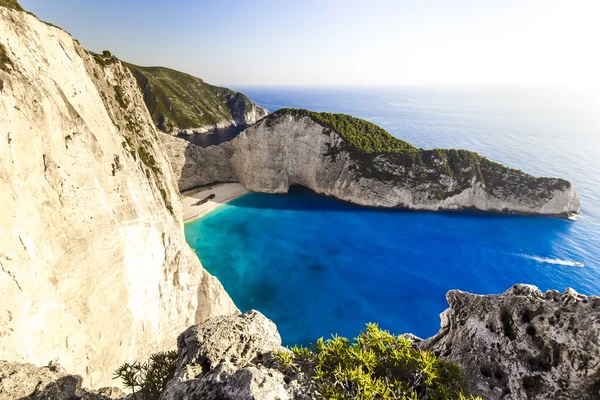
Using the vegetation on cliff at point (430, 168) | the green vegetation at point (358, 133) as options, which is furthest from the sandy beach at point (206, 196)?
the green vegetation at point (358, 133)

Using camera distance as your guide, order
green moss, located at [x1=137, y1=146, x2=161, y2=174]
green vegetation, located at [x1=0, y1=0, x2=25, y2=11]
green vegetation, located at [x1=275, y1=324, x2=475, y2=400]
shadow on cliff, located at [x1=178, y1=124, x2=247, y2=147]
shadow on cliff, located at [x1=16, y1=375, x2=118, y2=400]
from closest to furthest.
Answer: green vegetation, located at [x1=275, y1=324, x2=475, y2=400] < shadow on cliff, located at [x1=16, y1=375, x2=118, y2=400] < green vegetation, located at [x1=0, y1=0, x2=25, y2=11] < green moss, located at [x1=137, y1=146, x2=161, y2=174] < shadow on cliff, located at [x1=178, y1=124, x2=247, y2=147]

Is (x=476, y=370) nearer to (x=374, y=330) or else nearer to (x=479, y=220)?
(x=374, y=330)

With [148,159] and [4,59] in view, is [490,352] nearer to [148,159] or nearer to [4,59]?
[4,59]

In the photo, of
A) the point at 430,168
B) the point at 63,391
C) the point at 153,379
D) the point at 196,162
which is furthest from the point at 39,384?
the point at 430,168

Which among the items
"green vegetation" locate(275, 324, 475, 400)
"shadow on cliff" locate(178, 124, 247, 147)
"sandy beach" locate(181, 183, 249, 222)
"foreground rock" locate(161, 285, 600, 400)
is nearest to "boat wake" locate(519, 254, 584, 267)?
"foreground rock" locate(161, 285, 600, 400)

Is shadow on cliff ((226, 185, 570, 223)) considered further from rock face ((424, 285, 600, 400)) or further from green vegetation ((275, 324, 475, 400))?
rock face ((424, 285, 600, 400))

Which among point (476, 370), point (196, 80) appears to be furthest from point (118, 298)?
point (196, 80)

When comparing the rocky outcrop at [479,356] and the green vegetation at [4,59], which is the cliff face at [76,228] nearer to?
the green vegetation at [4,59]
